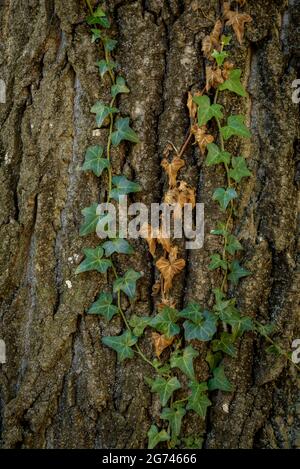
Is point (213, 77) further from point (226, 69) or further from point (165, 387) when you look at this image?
point (165, 387)

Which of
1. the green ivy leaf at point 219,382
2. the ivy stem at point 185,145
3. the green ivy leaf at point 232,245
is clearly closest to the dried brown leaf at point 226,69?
the ivy stem at point 185,145

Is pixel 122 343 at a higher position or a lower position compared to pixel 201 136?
lower

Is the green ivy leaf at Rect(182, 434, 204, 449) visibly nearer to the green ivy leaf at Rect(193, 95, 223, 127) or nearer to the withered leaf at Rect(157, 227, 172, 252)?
the withered leaf at Rect(157, 227, 172, 252)

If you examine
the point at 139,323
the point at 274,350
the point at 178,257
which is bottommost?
the point at 274,350

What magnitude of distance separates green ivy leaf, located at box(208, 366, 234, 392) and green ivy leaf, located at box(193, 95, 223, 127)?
2.87 ft

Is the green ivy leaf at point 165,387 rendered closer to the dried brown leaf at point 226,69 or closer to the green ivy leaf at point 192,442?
the green ivy leaf at point 192,442

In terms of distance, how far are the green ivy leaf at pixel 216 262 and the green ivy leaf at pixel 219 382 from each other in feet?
1.19

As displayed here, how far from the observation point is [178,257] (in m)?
1.70

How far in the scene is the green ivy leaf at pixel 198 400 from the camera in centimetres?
166

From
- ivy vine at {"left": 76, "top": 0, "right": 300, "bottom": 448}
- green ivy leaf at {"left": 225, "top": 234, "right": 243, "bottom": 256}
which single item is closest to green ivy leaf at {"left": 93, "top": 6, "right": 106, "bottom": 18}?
ivy vine at {"left": 76, "top": 0, "right": 300, "bottom": 448}

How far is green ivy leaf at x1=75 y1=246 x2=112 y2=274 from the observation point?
1.68 m

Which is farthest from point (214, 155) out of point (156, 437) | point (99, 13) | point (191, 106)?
point (156, 437)

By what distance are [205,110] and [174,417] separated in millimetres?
1074
